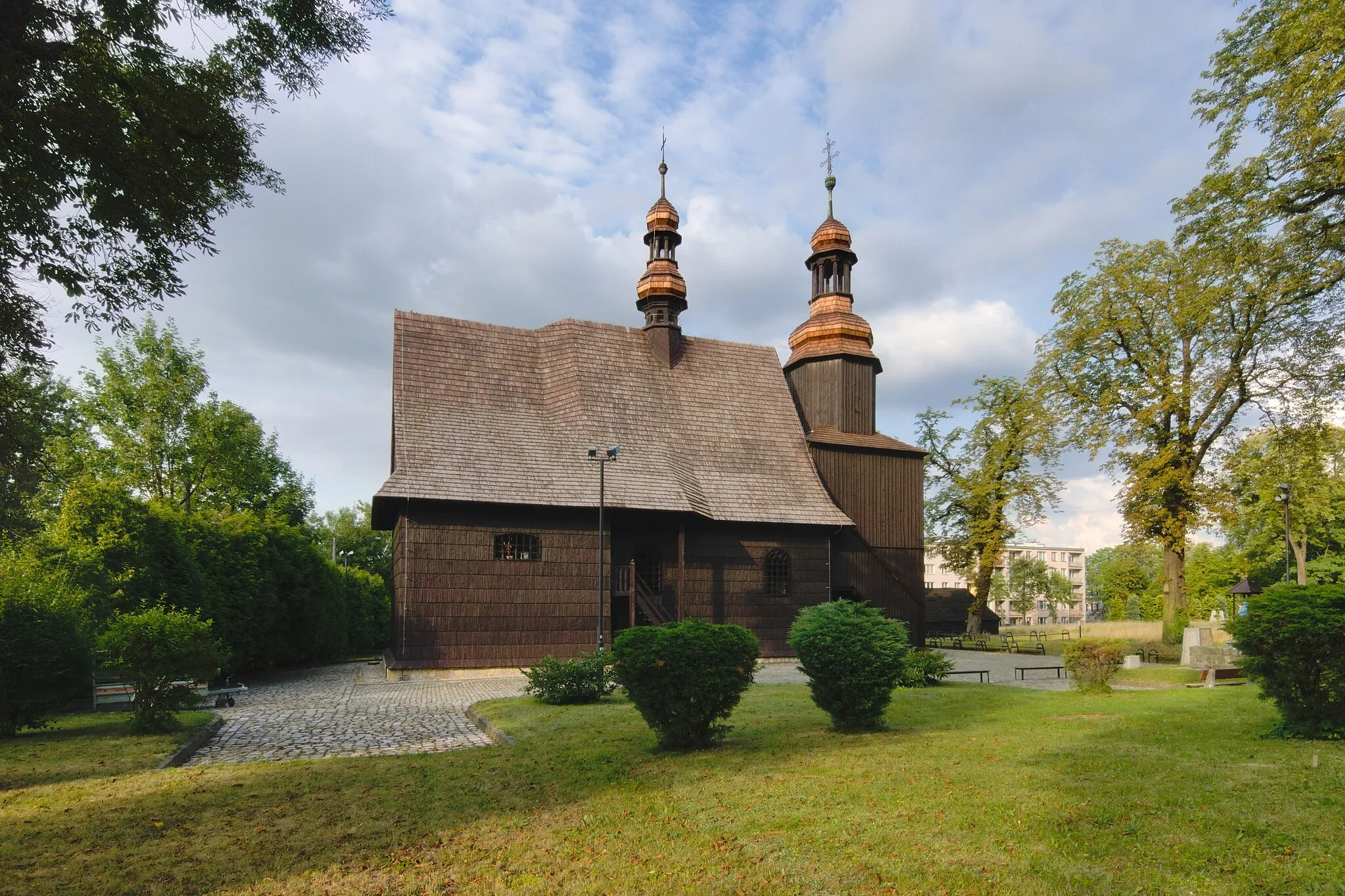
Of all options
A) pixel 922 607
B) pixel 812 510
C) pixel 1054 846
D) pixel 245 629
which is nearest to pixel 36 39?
pixel 1054 846

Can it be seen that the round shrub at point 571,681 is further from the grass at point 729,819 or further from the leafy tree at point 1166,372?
the leafy tree at point 1166,372

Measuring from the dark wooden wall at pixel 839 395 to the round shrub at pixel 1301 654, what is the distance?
18501mm

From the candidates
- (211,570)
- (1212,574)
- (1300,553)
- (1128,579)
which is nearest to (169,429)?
(211,570)

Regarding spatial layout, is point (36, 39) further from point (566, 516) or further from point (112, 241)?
point (566, 516)

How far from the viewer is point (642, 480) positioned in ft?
68.9

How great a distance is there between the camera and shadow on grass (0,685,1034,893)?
5.24 meters

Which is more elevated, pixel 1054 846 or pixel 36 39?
pixel 36 39

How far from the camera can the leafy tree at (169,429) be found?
32156mm

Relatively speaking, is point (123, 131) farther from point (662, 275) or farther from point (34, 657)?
point (662, 275)

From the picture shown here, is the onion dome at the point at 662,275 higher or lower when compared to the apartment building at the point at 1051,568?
higher

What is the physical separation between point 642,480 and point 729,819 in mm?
15313

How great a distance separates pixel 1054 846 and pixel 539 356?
66.9 feet

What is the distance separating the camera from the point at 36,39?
683cm

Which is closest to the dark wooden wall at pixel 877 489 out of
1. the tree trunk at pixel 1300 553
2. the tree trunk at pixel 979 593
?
the tree trunk at pixel 979 593
